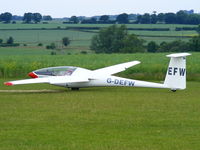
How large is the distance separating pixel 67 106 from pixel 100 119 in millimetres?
3618

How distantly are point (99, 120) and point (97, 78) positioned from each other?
1005 centimetres

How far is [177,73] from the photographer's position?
1104 inches

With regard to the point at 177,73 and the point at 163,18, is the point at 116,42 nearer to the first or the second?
the point at 177,73

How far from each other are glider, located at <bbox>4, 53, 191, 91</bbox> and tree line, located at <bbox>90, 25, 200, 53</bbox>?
45.8 metres

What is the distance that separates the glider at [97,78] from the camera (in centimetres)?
2809

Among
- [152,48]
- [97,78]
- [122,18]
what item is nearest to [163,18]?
[122,18]

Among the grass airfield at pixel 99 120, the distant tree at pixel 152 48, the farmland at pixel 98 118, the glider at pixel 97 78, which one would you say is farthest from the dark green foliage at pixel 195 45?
the grass airfield at pixel 99 120

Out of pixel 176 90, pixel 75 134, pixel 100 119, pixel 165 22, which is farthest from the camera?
pixel 165 22

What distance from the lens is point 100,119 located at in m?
20.2

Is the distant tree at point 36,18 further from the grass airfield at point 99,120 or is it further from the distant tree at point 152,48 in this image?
the grass airfield at point 99,120

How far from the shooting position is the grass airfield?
53.6 ft

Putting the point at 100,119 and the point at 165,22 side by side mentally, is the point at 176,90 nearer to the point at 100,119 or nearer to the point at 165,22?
the point at 100,119

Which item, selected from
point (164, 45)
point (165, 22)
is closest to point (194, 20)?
point (165, 22)

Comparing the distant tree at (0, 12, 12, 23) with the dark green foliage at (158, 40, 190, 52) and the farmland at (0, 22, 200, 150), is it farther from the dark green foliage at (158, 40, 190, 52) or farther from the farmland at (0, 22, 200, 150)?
the farmland at (0, 22, 200, 150)
